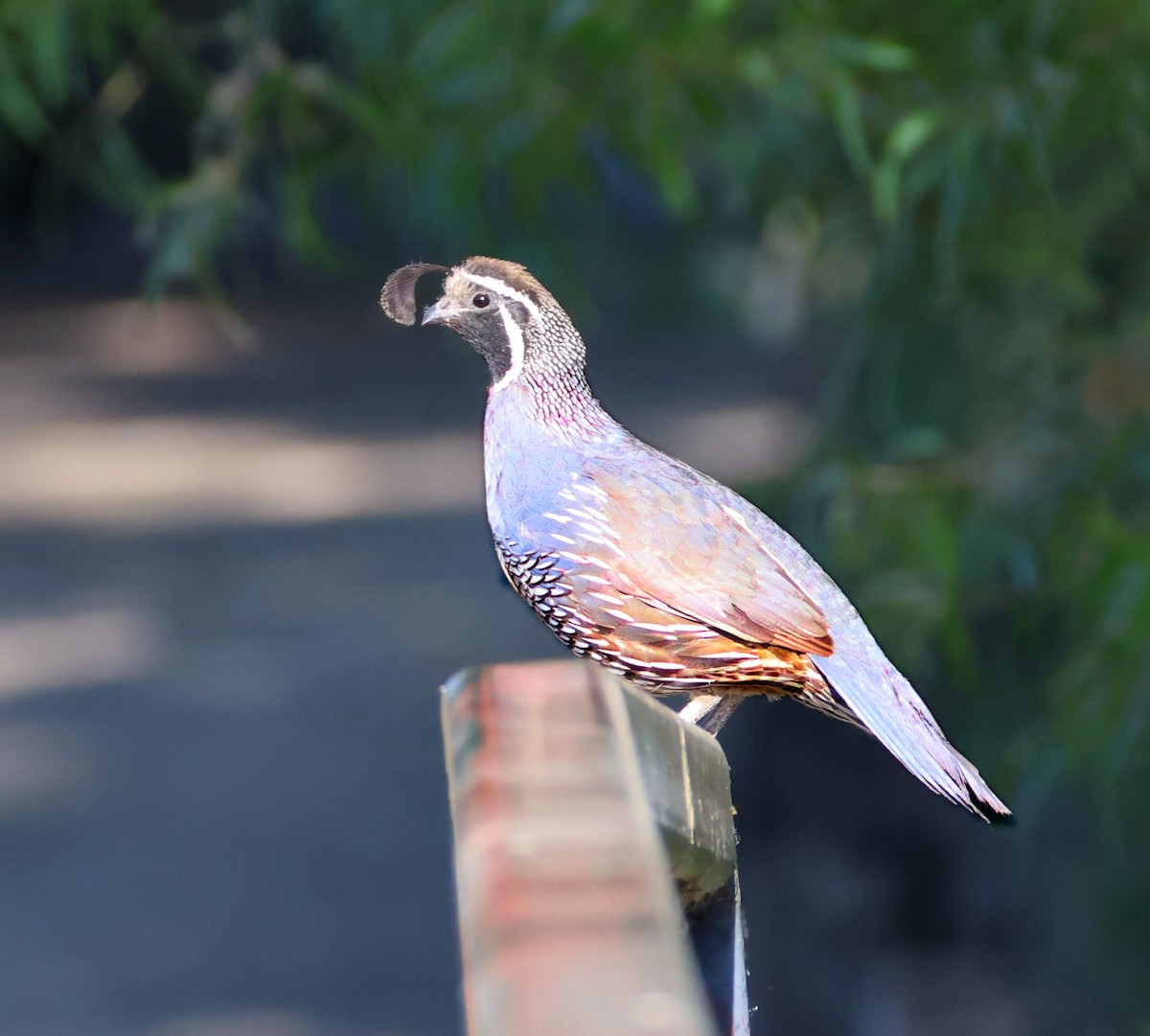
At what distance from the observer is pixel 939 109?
3068 millimetres

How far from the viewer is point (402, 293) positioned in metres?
2.23

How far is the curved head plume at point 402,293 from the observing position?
7.25 feet

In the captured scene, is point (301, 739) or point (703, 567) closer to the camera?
point (703, 567)

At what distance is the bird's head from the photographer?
7.28 feet

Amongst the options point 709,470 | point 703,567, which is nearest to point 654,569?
point 703,567

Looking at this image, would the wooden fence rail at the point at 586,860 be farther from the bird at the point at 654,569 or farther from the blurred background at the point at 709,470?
the blurred background at the point at 709,470

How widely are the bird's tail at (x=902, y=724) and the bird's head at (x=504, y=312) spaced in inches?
19.1

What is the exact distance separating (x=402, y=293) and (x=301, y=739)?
20.5 ft

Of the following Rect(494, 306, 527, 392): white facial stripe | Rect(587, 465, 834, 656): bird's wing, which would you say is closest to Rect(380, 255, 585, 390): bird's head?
Rect(494, 306, 527, 392): white facial stripe

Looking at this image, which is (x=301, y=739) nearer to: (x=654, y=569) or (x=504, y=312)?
(x=504, y=312)

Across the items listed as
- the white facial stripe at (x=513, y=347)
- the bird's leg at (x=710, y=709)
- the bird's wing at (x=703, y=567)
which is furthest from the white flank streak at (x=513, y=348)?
the bird's leg at (x=710, y=709)

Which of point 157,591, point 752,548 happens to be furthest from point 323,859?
point 752,548

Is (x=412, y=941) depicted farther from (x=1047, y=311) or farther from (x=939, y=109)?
(x=939, y=109)

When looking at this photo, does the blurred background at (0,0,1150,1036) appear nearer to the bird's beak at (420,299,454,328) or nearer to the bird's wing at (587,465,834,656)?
the bird's beak at (420,299,454,328)
